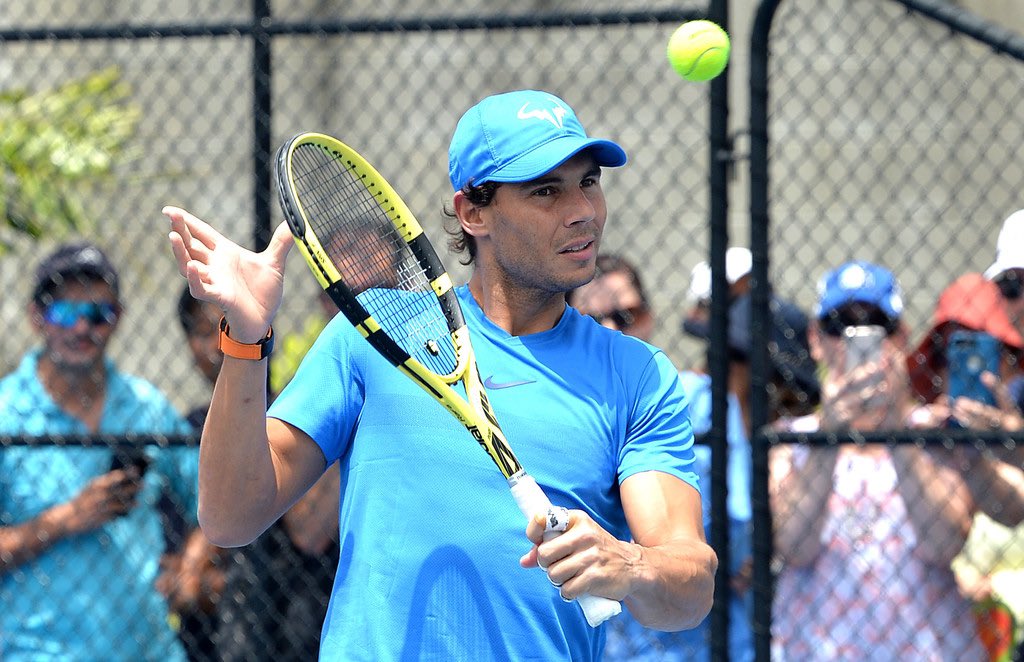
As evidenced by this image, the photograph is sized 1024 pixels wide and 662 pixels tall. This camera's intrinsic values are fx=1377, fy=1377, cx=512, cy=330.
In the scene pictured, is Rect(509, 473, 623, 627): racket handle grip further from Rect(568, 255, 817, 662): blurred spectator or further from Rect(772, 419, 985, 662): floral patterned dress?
Rect(772, 419, 985, 662): floral patterned dress

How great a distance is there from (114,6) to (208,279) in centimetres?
619

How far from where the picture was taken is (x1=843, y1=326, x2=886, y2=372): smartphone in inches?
151

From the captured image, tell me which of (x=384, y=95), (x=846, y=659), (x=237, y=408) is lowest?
(x=846, y=659)

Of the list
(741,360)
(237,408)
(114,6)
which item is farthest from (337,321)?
(114,6)

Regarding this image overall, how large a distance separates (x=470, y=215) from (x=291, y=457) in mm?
566

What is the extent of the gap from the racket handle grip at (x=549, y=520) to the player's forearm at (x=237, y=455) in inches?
16.4

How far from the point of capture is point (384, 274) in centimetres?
247

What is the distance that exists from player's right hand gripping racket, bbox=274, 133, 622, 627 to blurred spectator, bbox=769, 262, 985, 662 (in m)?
1.65

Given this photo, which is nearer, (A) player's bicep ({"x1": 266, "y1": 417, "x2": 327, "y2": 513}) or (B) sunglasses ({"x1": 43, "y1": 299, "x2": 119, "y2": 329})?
(A) player's bicep ({"x1": 266, "y1": 417, "x2": 327, "y2": 513})

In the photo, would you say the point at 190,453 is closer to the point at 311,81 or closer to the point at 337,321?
the point at 337,321

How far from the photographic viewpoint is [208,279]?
7.11 ft

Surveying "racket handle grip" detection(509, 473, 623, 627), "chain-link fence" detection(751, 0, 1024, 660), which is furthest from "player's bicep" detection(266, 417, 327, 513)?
"chain-link fence" detection(751, 0, 1024, 660)

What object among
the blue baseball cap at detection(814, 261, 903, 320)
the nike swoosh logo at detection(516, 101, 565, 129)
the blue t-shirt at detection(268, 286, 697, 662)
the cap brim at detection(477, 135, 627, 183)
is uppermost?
the nike swoosh logo at detection(516, 101, 565, 129)

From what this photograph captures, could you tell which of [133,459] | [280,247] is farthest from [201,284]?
[133,459]
